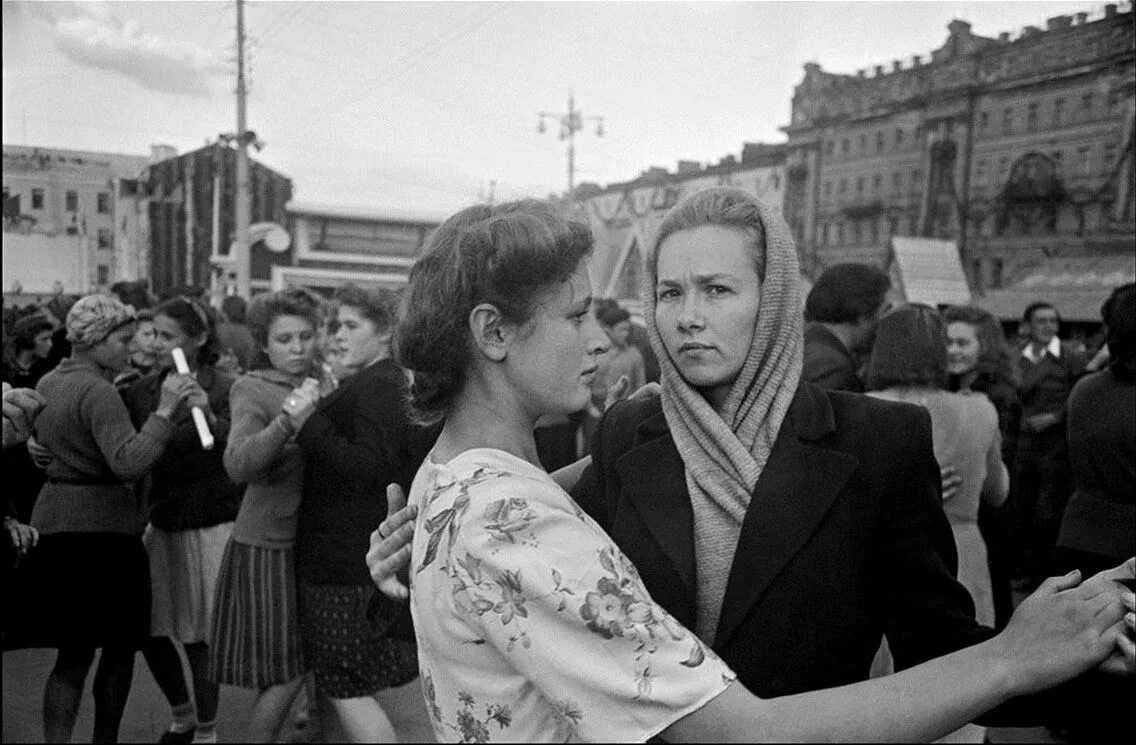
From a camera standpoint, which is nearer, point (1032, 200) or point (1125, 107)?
point (1125, 107)

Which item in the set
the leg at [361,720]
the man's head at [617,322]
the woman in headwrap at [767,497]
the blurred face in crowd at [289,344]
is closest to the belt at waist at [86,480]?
the blurred face in crowd at [289,344]

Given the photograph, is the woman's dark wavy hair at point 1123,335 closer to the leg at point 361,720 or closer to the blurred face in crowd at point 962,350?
the blurred face in crowd at point 962,350

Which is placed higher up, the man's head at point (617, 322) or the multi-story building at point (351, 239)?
the multi-story building at point (351, 239)

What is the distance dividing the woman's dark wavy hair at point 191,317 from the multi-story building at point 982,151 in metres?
2.78

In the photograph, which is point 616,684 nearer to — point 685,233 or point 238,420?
point 685,233

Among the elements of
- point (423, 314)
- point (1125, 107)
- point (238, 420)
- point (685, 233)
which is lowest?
point (238, 420)

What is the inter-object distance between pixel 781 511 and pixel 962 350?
299 centimetres

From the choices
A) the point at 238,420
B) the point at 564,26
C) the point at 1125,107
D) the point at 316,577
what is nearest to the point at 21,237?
the point at 238,420

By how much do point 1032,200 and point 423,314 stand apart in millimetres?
8872

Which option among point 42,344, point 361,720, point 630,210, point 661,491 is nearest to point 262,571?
point 361,720

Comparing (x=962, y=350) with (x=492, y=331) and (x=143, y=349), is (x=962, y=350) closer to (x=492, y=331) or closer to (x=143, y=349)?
(x=492, y=331)

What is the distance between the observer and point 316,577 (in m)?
3.02

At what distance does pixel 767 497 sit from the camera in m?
1.41

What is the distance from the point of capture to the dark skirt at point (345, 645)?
9.78 ft
